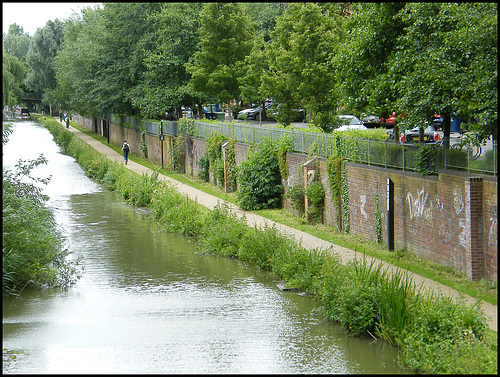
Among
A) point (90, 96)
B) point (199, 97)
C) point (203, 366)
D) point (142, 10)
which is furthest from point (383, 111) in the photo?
point (90, 96)

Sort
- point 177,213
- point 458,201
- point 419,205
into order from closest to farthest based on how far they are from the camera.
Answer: point 458,201, point 419,205, point 177,213

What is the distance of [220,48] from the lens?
3562 cm

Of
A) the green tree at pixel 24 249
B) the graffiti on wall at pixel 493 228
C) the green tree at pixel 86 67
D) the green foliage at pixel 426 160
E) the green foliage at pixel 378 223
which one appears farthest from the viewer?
the green tree at pixel 86 67

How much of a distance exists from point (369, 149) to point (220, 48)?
63.8ft

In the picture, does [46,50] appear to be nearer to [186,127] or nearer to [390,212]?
[186,127]

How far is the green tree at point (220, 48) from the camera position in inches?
1390

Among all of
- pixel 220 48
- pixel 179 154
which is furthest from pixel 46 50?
pixel 220 48

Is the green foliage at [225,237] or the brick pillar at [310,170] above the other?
the brick pillar at [310,170]

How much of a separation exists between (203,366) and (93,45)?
131ft

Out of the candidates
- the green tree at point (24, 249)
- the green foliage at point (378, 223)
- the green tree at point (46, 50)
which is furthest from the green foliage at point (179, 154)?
the green tree at point (46, 50)

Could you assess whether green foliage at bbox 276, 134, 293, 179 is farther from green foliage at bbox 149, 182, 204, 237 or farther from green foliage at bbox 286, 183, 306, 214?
green foliage at bbox 149, 182, 204, 237

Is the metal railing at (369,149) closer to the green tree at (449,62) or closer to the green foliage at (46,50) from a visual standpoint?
the green tree at (449,62)

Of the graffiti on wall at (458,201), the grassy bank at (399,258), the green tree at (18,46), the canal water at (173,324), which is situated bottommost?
the canal water at (173,324)

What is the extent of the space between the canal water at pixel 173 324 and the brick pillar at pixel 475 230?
10.8 feet
